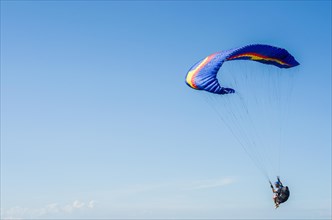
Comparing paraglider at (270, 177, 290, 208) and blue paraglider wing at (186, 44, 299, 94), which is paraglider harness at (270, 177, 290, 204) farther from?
blue paraglider wing at (186, 44, 299, 94)

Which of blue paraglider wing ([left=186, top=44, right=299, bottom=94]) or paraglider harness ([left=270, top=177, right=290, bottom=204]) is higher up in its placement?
blue paraglider wing ([left=186, top=44, right=299, bottom=94])

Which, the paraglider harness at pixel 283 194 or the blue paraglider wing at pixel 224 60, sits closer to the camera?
the blue paraglider wing at pixel 224 60

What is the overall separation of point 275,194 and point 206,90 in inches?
297

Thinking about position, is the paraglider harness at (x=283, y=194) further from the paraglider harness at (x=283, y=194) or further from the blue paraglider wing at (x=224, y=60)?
the blue paraglider wing at (x=224, y=60)

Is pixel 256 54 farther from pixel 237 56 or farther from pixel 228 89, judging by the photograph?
pixel 228 89

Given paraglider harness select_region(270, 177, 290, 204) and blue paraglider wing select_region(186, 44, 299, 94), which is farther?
paraglider harness select_region(270, 177, 290, 204)

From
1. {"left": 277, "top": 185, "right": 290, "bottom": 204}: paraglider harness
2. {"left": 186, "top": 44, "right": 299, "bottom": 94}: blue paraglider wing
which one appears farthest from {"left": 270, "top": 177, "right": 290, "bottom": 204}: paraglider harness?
{"left": 186, "top": 44, "right": 299, "bottom": 94}: blue paraglider wing

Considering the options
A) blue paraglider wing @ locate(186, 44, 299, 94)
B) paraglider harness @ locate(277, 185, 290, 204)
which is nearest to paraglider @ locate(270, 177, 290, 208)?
paraglider harness @ locate(277, 185, 290, 204)

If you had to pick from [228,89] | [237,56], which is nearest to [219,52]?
[237,56]

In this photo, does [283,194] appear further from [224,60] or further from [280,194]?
[224,60]

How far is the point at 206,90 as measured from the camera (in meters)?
27.4

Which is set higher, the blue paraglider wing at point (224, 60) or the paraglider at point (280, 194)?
the blue paraglider wing at point (224, 60)

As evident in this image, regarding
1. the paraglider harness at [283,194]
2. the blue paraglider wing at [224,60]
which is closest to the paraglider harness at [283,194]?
the paraglider harness at [283,194]

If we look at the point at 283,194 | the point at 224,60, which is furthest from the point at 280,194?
the point at 224,60
